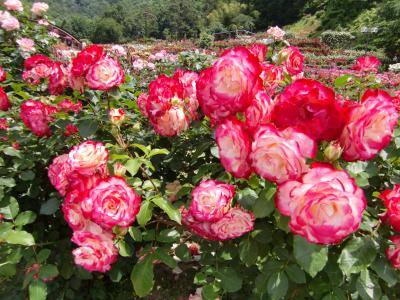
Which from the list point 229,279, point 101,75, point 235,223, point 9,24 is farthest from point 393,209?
point 9,24

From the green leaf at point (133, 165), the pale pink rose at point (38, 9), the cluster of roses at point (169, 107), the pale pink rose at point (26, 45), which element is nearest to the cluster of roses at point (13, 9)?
the pale pink rose at point (38, 9)

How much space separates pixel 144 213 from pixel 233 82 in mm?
416

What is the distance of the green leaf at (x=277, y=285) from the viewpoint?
0.86 meters

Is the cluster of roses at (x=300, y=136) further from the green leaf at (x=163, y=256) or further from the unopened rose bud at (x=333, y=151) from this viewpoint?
the green leaf at (x=163, y=256)

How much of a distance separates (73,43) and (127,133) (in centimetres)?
423

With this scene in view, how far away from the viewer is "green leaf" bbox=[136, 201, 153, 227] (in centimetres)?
96

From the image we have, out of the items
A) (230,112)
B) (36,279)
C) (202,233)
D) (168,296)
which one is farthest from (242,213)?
(168,296)

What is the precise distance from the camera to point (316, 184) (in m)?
0.62

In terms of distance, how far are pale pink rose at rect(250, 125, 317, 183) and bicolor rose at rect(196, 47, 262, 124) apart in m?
0.12

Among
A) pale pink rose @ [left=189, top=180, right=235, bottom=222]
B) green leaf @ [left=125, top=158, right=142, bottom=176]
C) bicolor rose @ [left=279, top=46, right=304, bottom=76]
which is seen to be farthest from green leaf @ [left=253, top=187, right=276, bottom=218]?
bicolor rose @ [left=279, top=46, right=304, bottom=76]

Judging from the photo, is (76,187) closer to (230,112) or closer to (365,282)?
(230,112)

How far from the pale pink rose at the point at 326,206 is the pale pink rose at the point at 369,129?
10 cm

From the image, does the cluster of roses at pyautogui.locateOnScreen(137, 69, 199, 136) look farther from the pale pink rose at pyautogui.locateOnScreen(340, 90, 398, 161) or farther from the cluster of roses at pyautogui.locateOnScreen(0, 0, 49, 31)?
the cluster of roses at pyautogui.locateOnScreen(0, 0, 49, 31)

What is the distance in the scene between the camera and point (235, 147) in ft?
2.44
